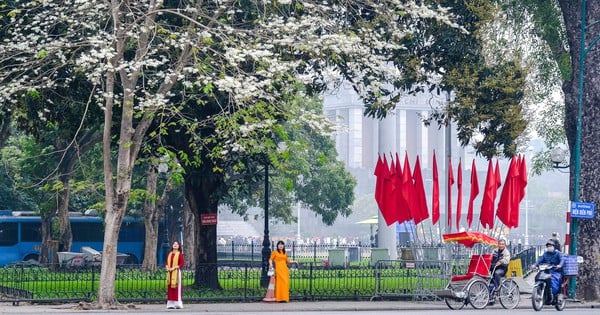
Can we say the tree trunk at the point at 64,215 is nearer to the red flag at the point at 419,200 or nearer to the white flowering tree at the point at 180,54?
the red flag at the point at 419,200

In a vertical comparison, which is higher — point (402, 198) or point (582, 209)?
point (402, 198)

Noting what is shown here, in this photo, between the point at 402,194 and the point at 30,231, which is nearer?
the point at 402,194

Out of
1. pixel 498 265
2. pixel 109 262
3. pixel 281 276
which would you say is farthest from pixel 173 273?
pixel 498 265

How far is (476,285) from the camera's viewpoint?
92.2 feet

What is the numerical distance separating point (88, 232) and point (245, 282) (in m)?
33.2

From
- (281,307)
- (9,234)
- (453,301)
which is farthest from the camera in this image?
(9,234)

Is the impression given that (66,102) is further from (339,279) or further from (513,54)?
(513,54)

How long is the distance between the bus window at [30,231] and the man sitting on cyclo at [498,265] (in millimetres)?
35996

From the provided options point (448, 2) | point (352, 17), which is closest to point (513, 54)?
point (448, 2)

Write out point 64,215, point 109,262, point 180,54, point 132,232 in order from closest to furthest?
1. point 109,262
2. point 180,54
3. point 64,215
4. point 132,232

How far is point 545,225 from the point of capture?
136 m

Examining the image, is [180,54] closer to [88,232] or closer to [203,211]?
[203,211]

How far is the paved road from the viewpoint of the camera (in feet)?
A: 86.5

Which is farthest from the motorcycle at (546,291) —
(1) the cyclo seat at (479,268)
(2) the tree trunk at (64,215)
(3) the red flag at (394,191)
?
(2) the tree trunk at (64,215)
